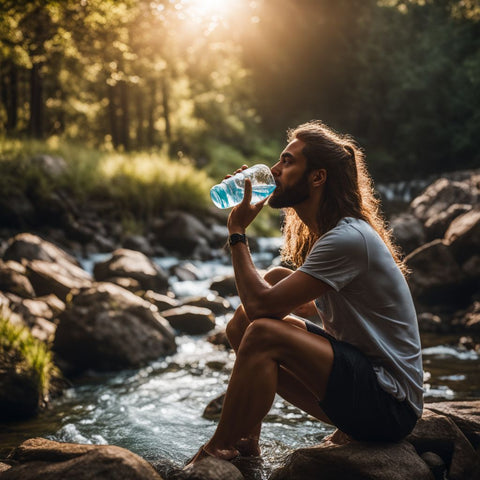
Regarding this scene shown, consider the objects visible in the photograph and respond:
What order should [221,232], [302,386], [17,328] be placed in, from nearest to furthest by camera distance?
[302,386] < [17,328] < [221,232]

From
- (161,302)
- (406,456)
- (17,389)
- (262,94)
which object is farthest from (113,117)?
(406,456)

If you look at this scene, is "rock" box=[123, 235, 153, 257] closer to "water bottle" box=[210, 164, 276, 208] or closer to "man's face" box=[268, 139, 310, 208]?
"water bottle" box=[210, 164, 276, 208]

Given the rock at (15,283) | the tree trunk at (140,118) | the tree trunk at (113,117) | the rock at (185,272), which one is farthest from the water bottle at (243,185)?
the tree trunk at (140,118)

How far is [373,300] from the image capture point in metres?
3.10

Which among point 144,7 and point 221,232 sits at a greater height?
point 144,7

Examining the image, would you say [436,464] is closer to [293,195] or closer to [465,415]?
[465,415]

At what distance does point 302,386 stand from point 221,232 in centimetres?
1280

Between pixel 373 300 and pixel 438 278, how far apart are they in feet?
22.3

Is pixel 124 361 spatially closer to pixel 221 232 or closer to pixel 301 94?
pixel 221 232

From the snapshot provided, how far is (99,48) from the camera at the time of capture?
1466 centimetres

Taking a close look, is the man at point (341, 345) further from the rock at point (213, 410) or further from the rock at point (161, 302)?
the rock at point (161, 302)

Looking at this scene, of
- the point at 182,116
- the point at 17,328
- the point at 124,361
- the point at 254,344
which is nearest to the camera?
the point at 254,344

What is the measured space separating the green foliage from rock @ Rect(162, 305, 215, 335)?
3043 millimetres

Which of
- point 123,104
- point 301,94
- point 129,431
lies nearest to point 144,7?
point 129,431
